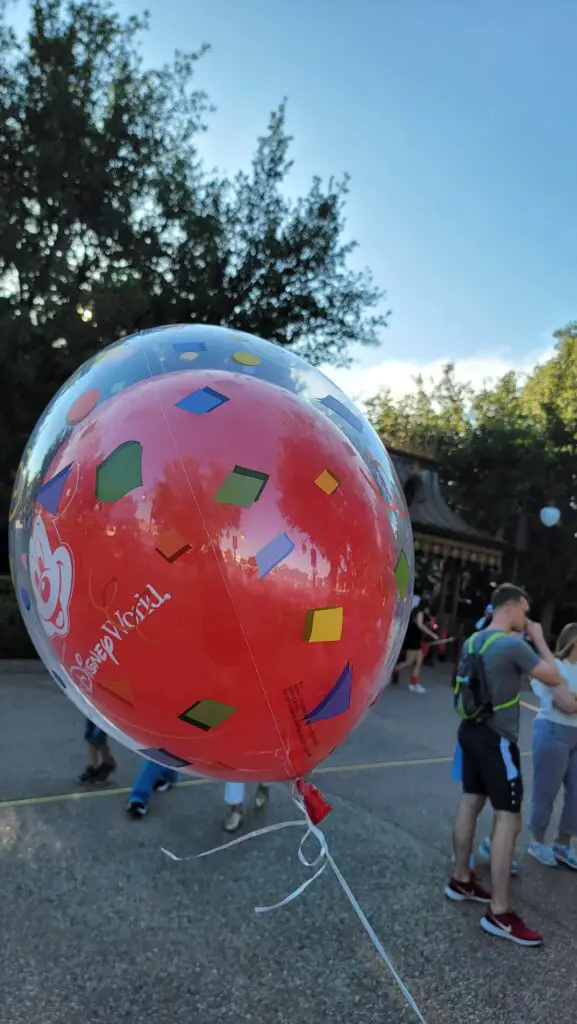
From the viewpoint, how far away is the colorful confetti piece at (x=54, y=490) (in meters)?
1.75

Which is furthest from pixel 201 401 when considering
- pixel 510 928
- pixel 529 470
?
pixel 529 470

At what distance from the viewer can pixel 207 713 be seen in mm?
1636

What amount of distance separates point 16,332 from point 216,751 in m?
10.9

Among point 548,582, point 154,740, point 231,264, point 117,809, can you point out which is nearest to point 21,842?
point 117,809

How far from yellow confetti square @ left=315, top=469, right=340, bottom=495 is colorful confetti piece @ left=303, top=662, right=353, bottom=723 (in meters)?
0.41

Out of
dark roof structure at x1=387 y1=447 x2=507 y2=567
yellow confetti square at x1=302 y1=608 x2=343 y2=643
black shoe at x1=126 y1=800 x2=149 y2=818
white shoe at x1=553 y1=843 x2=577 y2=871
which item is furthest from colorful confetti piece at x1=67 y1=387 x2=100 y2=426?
dark roof structure at x1=387 y1=447 x2=507 y2=567

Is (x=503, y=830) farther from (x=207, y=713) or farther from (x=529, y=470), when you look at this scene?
(x=529, y=470)

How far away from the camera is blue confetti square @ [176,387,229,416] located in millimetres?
1689

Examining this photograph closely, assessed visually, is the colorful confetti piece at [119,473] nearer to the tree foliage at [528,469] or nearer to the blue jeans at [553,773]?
the blue jeans at [553,773]

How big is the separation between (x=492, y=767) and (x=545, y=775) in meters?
1.12

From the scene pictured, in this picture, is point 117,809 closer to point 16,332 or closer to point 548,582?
point 16,332

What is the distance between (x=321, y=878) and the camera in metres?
4.14

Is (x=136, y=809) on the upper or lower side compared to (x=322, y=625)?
lower

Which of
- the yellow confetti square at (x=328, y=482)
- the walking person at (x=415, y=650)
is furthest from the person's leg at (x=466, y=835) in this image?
the walking person at (x=415, y=650)
